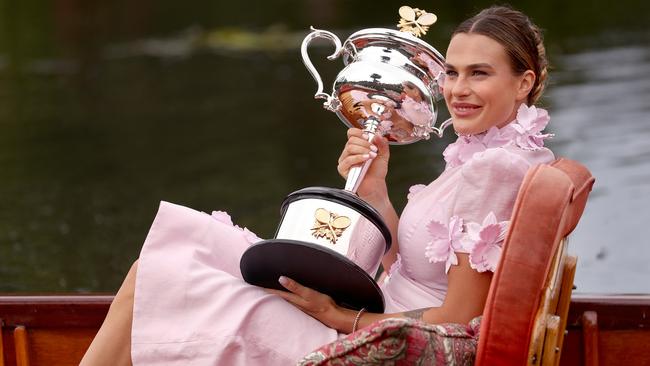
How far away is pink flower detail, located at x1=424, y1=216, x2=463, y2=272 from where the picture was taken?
276cm

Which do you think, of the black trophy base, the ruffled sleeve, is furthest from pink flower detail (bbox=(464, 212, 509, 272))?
the black trophy base

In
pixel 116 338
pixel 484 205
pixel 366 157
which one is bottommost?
pixel 116 338

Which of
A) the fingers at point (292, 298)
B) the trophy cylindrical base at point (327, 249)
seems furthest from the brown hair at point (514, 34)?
the fingers at point (292, 298)

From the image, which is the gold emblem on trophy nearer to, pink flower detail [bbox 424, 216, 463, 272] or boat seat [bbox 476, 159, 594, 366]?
pink flower detail [bbox 424, 216, 463, 272]

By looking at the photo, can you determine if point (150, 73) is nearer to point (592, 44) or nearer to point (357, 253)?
point (592, 44)

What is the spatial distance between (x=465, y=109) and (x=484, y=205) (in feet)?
1.01

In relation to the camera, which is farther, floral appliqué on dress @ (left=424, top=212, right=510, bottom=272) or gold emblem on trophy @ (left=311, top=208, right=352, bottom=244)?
gold emblem on trophy @ (left=311, top=208, right=352, bottom=244)

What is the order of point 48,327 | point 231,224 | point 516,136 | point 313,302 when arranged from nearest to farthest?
point 313,302 < point 516,136 < point 231,224 < point 48,327

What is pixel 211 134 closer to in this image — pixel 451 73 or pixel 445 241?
pixel 451 73

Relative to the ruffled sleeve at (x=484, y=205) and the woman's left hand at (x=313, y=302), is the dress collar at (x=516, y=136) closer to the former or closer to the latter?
the ruffled sleeve at (x=484, y=205)

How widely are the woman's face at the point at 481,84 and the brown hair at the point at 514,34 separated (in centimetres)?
1

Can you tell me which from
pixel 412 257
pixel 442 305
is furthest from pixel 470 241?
pixel 412 257

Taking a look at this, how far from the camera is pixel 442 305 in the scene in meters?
2.78

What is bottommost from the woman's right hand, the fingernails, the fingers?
the fingers
